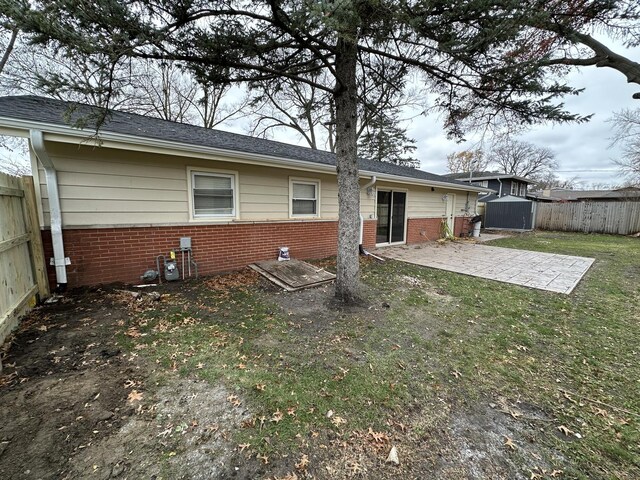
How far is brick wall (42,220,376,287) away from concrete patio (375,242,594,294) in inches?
117

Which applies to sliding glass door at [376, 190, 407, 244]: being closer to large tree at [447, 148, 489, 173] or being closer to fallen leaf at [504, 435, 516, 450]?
fallen leaf at [504, 435, 516, 450]

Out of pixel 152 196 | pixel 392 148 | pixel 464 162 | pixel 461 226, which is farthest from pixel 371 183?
pixel 464 162

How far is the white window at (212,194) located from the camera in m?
5.36

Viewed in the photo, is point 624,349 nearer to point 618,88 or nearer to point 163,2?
point 163,2

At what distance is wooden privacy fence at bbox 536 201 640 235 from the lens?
1450cm

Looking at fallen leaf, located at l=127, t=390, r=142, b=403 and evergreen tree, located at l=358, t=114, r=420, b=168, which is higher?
evergreen tree, located at l=358, t=114, r=420, b=168

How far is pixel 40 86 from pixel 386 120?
5.94 meters

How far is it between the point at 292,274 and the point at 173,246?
239 cm

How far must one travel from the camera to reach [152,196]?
4.87m

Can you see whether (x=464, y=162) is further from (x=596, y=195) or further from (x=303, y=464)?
(x=303, y=464)

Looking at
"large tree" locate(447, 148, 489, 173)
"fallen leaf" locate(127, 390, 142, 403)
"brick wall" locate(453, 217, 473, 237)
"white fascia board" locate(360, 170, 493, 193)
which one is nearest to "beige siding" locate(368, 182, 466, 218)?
"white fascia board" locate(360, 170, 493, 193)

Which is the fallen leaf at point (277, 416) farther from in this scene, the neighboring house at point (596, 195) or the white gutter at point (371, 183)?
the neighboring house at point (596, 195)

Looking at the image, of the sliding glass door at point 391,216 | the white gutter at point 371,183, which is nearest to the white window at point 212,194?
the white gutter at point 371,183

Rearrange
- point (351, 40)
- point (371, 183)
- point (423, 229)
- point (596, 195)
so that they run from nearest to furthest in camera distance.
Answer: point (351, 40) → point (371, 183) → point (423, 229) → point (596, 195)
